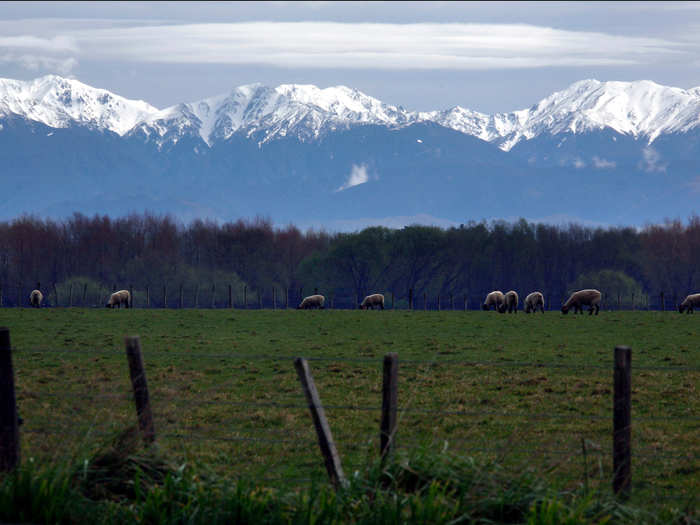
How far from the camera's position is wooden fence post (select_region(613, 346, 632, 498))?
7.71 meters

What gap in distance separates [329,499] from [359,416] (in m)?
7.28

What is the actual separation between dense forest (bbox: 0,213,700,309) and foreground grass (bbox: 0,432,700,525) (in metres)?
104

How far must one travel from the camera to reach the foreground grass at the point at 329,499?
A: 6875 millimetres

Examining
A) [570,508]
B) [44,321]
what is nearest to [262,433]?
[570,508]

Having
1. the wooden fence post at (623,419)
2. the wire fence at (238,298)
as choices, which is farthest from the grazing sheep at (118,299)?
the wooden fence post at (623,419)

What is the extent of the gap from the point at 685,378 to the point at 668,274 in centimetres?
11641

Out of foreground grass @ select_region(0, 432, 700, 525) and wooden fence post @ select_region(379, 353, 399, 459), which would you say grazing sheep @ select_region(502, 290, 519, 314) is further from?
foreground grass @ select_region(0, 432, 700, 525)

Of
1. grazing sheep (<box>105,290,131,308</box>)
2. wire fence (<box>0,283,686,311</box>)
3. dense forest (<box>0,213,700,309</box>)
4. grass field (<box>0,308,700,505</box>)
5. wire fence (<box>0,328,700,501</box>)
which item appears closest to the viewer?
wire fence (<box>0,328,700,501</box>)

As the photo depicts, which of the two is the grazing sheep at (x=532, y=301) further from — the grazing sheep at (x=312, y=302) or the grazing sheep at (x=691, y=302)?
the grazing sheep at (x=312, y=302)

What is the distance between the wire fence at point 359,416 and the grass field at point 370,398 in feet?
0.15

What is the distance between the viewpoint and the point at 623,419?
7770 mm

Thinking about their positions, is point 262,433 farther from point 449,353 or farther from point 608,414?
point 449,353

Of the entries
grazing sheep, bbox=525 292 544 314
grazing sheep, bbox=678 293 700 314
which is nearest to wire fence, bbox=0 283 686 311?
grazing sheep, bbox=678 293 700 314

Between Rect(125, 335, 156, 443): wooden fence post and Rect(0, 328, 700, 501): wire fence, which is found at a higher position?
Rect(125, 335, 156, 443): wooden fence post
